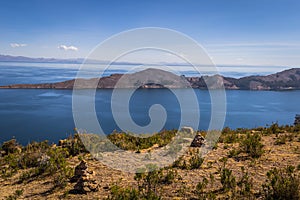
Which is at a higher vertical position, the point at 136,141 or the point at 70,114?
the point at 136,141

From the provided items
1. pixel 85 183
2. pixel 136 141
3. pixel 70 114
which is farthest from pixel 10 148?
pixel 70 114

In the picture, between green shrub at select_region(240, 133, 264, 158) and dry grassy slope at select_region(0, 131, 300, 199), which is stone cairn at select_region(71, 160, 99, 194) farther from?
green shrub at select_region(240, 133, 264, 158)

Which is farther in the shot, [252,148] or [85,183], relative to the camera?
[252,148]

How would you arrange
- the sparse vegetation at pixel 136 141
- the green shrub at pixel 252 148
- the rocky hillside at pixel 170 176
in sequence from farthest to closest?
the sparse vegetation at pixel 136 141
the green shrub at pixel 252 148
the rocky hillside at pixel 170 176

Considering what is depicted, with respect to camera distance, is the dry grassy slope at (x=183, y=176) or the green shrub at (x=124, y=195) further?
the dry grassy slope at (x=183, y=176)

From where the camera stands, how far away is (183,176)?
21.8ft

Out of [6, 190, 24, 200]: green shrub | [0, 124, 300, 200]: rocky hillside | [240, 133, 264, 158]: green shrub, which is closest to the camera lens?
[0, 124, 300, 200]: rocky hillside

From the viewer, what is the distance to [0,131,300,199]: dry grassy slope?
19.2 ft

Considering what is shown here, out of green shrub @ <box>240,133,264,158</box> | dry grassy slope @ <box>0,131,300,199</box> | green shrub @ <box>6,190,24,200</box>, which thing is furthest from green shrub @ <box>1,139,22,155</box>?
green shrub @ <box>240,133,264,158</box>

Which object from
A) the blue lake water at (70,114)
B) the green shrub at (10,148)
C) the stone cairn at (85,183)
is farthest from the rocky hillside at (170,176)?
the blue lake water at (70,114)

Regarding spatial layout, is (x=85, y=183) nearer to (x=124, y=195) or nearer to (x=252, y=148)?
(x=124, y=195)

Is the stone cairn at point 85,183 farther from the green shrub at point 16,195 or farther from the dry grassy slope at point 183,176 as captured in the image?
the green shrub at point 16,195

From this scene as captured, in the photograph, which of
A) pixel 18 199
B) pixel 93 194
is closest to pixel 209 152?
pixel 93 194

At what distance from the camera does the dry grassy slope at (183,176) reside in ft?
19.2
